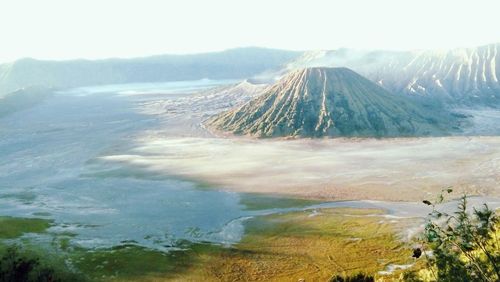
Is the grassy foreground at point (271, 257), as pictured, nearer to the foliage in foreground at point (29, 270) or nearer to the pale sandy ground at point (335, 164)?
the foliage in foreground at point (29, 270)

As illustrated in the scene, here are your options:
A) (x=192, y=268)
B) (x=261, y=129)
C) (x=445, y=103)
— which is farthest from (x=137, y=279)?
(x=445, y=103)

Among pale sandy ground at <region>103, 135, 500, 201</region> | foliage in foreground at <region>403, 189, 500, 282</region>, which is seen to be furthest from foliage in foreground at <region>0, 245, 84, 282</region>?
pale sandy ground at <region>103, 135, 500, 201</region>

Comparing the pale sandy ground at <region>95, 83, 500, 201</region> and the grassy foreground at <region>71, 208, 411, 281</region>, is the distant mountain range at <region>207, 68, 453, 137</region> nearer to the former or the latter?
the pale sandy ground at <region>95, 83, 500, 201</region>

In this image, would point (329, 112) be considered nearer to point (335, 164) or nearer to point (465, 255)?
point (335, 164)

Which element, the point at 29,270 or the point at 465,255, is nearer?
the point at 465,255

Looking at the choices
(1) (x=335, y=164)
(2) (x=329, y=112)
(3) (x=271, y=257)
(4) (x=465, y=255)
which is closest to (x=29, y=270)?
(3) (x=271, y=257)
